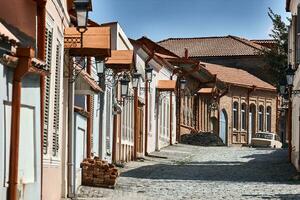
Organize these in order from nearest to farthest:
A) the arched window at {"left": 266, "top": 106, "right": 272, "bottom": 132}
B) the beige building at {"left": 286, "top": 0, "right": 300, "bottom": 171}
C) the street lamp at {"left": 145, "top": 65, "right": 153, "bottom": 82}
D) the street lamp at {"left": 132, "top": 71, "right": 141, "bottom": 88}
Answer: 1. the beige building at {"left": 286, "top": 0, "right": 300, "bottom": 171}
2. the street lamp at {"left": 132, "top": 71, "right": 141, "bottom": 88}
3. the street lamp at {"left": 145, "top": 65, "right": 153, "bottom": 82}
4. the arched window at {"left": 266, "top": 106, "right": 272, "bottom": 132}

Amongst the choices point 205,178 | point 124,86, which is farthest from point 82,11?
point 124,86

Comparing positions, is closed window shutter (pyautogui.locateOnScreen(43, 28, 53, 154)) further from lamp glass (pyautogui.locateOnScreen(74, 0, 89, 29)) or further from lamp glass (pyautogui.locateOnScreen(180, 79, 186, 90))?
lamp glass (pyautogui.locateOnScreen(180, 79, 186, 90))

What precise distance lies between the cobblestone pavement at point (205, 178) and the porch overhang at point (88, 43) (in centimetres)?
288

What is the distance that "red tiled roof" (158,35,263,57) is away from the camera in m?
63.9

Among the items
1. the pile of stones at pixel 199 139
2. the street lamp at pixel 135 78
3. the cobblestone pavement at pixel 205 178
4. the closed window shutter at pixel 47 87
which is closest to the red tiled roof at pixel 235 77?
the pile of stones at pixel 199 139

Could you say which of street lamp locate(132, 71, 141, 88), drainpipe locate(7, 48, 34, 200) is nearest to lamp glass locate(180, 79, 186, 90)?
street lamp locate(132, 71, 141, 88)

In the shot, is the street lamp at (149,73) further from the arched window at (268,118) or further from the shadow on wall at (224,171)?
the arched window at (268,118)

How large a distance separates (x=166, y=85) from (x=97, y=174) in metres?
18.0

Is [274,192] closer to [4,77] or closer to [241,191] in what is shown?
[241,191]

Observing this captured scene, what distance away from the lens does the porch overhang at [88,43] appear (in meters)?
13.7

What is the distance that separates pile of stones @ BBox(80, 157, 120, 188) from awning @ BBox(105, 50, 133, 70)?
13.7 ft

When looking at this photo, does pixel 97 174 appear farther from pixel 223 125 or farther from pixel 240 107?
pixel 240 107

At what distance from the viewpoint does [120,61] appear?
2017 cm

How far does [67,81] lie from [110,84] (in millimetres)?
7800
